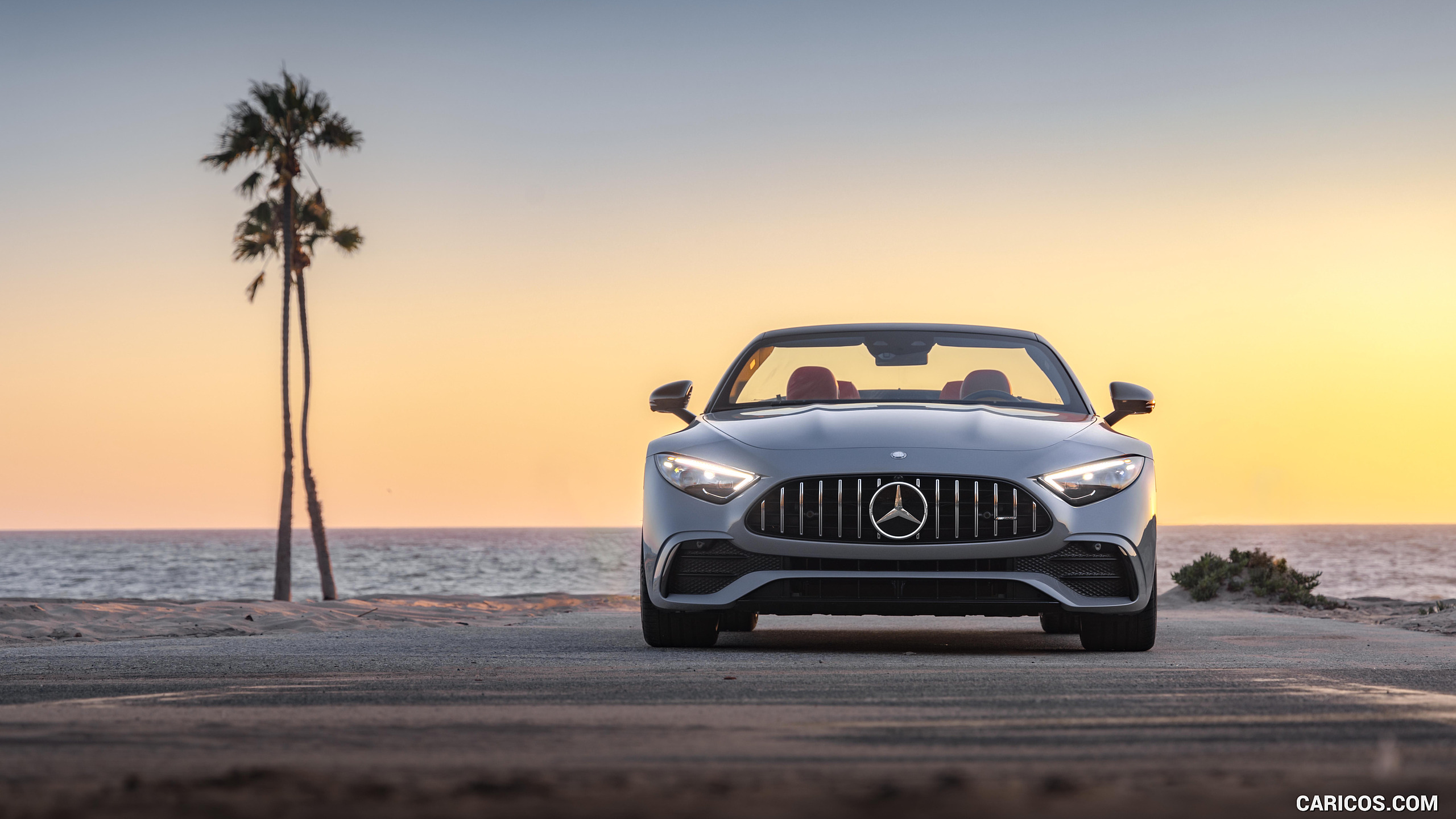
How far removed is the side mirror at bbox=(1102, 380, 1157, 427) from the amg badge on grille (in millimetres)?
1785

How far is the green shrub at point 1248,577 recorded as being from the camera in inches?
655

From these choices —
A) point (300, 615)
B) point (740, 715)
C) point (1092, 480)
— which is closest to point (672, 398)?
point (1092, 480)

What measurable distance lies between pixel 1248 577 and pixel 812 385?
38.1 feet

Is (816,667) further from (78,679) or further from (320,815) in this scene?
(320,815)

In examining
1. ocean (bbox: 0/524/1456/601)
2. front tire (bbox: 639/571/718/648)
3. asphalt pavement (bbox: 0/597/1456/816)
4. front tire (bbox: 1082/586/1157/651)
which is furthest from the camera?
ocean (bbox: 0/524/1456/601)

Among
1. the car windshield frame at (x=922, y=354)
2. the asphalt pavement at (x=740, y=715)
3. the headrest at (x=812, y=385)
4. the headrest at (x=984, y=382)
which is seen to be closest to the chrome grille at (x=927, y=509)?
the asphalt pavement at (x=740, y=715)

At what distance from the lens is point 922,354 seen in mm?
8156

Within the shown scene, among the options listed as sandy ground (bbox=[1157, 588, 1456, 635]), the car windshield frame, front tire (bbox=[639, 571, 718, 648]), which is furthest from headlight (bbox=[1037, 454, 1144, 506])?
sandy ground (bbox=[1157, 588, 1456, 635])

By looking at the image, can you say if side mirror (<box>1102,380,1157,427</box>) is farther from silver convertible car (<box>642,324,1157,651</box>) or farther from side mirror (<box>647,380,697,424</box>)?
side mirror (<box>647,380,697,424</box>)

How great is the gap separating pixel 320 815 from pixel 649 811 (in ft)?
1.70

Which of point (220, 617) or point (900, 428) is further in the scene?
point (220, 617)

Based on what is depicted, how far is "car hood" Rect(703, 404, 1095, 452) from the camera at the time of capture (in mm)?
6359

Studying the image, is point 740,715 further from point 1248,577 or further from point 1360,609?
point 1248,577

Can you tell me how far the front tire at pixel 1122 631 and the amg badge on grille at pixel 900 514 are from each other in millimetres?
998
